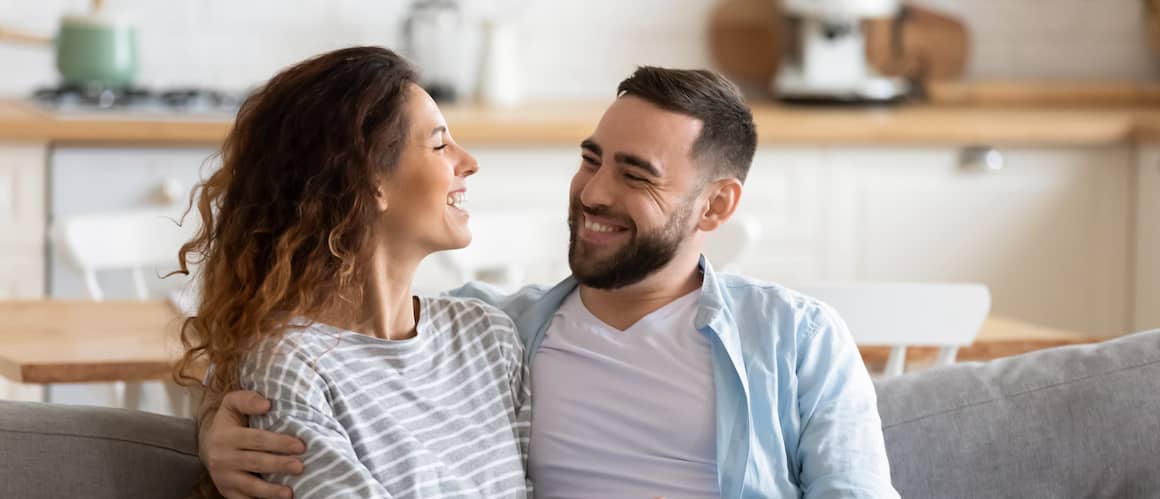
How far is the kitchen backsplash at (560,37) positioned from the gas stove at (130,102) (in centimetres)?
26

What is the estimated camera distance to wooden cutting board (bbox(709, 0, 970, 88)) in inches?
178

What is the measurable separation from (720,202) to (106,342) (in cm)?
89

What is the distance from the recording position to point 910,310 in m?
2.18

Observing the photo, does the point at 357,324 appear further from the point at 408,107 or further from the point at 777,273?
the point at 777,273

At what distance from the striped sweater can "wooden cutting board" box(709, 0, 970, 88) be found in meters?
2.86

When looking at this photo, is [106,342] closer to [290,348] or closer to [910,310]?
[290,348]

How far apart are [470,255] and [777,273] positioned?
1.33 meters

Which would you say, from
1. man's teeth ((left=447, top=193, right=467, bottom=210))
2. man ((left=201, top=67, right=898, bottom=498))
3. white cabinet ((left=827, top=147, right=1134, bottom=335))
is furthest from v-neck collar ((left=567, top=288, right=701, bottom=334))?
white cabinet ((left=827, top=147, right=1134, bottom=335))

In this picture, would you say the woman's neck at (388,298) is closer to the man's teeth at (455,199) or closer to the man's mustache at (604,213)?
the man's teeth at (455,199)

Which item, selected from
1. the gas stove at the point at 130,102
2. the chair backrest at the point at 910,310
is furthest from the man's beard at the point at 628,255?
the gas stove at the point at 130,102

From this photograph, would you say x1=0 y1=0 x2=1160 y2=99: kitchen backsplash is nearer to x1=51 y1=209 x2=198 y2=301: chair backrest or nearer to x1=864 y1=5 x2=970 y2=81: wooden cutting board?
x1=864 y1=5 x2=970 y2=81: wooden cutting board

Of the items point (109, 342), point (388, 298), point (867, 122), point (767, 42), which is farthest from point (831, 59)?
point (388, 298)

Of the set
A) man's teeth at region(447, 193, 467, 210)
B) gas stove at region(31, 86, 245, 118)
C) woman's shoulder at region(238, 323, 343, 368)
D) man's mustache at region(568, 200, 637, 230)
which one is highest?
man's teeth at region(447, 193, 467, 210)

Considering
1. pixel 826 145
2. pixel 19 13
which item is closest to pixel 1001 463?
pixel 826 145
